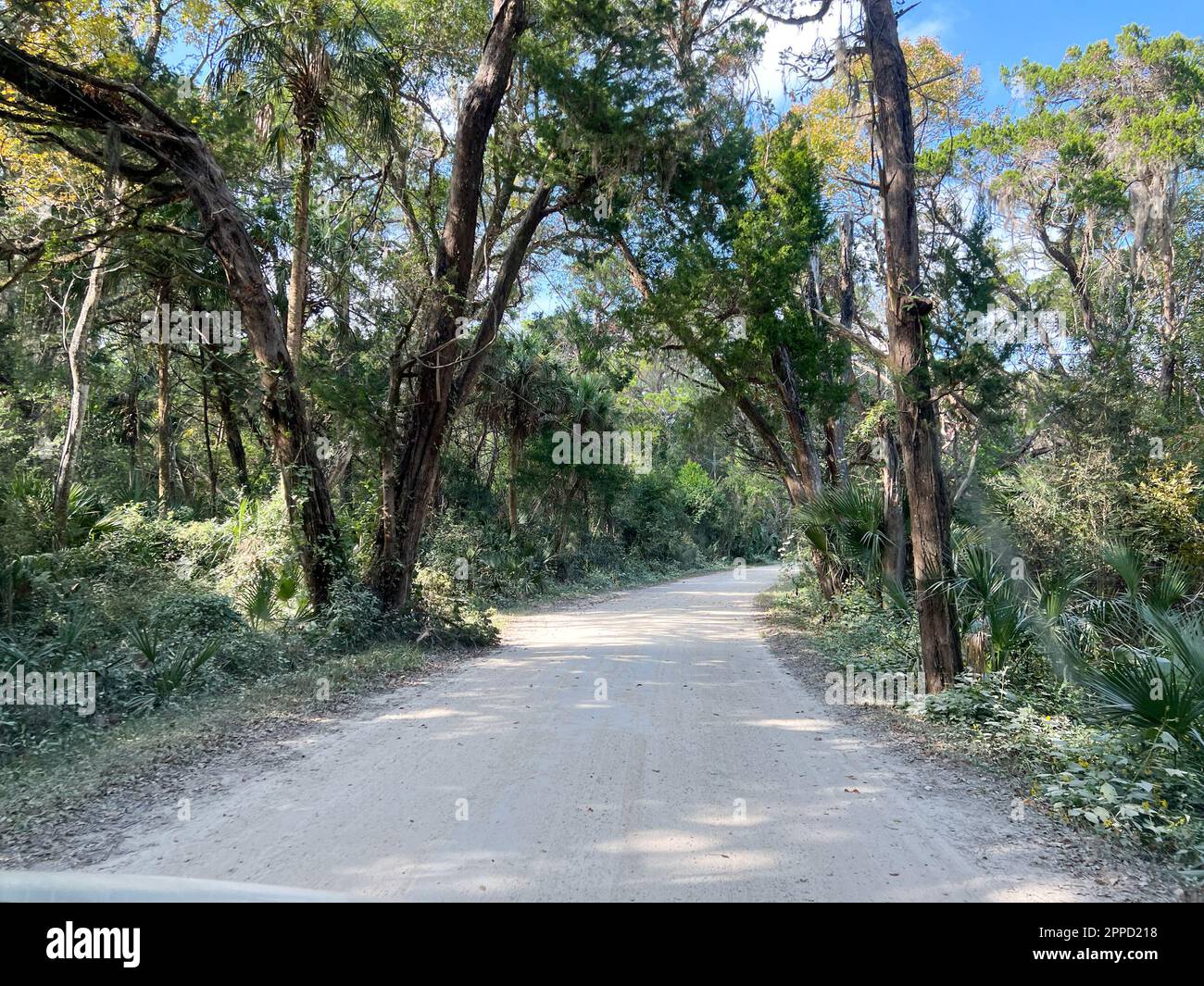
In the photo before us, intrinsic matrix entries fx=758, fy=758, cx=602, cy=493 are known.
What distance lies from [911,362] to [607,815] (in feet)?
20.0

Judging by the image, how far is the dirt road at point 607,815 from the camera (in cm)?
393

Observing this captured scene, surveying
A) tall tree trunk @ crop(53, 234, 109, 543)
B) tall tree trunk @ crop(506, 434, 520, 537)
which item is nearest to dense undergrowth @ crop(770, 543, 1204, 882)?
tall tree trunk @ crop(53, 234, 109, 543)

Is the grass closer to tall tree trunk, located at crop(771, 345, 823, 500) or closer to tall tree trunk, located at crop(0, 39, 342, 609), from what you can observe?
tall tree trunk, located at crop(0, 39, 342, 609)

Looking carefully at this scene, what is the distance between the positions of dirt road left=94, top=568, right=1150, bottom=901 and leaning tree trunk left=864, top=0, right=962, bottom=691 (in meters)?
1.67

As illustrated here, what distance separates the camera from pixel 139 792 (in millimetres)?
5340

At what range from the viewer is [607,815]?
4875mm

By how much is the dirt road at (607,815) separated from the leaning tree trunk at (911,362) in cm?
167

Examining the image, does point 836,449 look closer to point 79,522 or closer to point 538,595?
point 538,595

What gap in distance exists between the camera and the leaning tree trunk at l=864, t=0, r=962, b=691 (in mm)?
8328

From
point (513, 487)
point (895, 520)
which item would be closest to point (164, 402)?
point (513, 487)

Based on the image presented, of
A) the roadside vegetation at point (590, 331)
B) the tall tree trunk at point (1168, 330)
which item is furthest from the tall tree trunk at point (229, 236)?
the tall tree trunk at point (1168, 330)

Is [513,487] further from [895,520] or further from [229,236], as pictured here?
[229,236]
